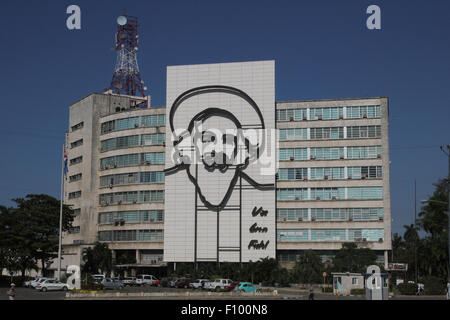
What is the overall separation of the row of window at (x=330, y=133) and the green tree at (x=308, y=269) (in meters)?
18.5

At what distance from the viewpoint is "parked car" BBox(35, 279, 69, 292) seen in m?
64.3

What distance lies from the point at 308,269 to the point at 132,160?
118 feet

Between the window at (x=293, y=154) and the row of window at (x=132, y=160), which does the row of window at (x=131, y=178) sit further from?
the window at (x=293, y=154)

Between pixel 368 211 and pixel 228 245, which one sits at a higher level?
pixel 368 211

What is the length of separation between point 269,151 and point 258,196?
732 centimetres

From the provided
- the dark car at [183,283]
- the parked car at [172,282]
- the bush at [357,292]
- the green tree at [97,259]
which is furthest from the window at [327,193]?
the green tree at [97,259]

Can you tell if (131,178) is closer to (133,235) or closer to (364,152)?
(133,235)

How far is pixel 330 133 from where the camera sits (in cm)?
8719

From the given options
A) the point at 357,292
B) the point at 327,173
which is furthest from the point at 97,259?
the point at 357,292

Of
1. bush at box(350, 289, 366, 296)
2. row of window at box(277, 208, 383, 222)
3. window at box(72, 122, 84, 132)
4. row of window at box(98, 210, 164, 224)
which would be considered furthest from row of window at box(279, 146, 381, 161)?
window at box(72, 122, 84, 132)

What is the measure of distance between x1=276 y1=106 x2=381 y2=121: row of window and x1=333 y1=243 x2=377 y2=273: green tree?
66.6ft
